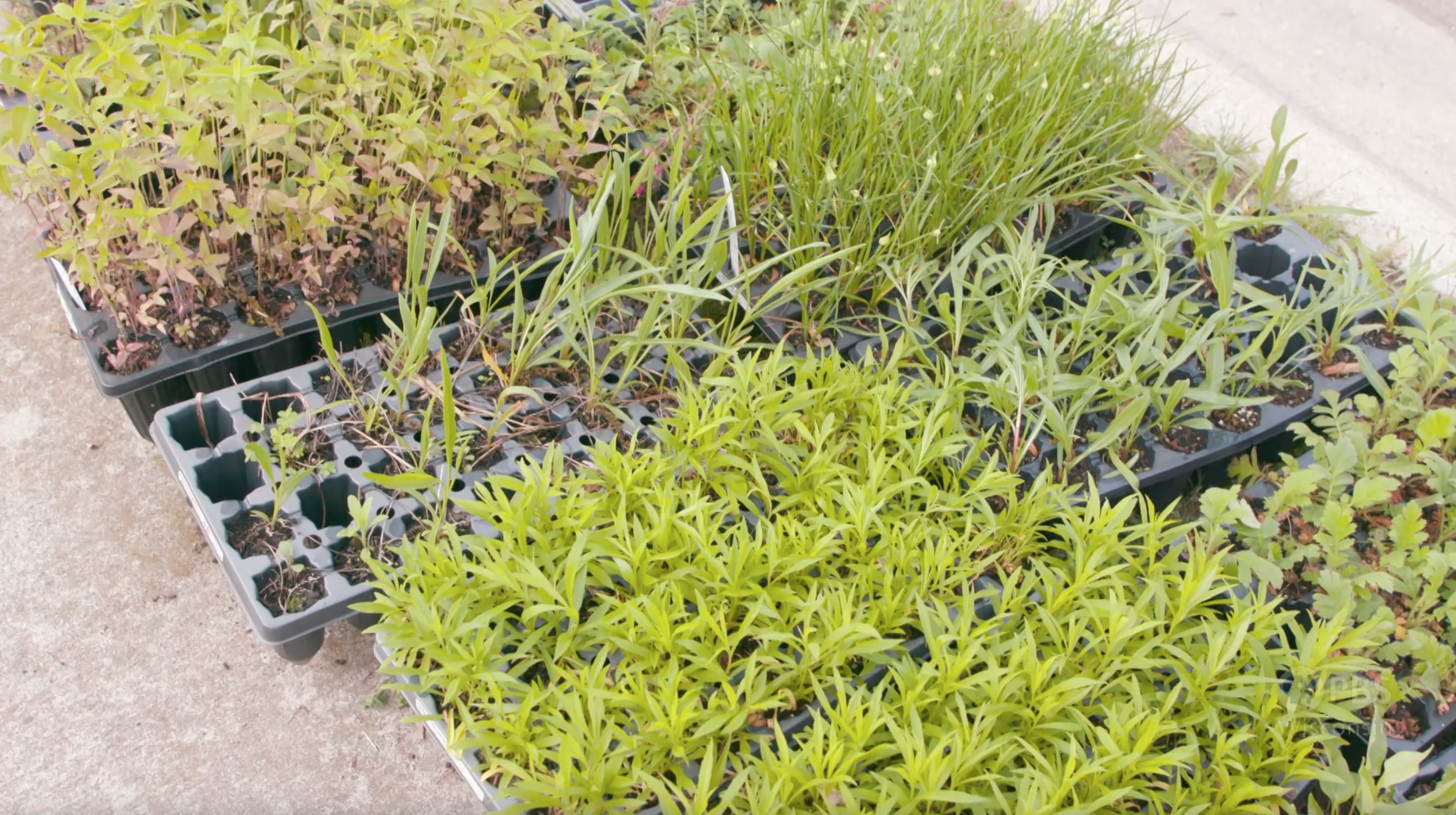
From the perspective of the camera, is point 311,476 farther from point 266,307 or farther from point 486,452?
point 266,307

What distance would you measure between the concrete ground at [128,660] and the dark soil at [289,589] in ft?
1.13

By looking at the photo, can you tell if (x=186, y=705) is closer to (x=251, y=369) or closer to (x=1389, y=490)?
(x=251, y=369)

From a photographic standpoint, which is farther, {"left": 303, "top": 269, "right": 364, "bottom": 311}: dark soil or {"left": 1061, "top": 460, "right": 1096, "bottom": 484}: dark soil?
{"left": 303, "top": 269, "right": 364, "bottom": 311}: dark soil

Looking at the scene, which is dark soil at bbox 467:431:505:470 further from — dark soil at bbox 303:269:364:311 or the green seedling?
dark soil at bbox 303:269:364:311

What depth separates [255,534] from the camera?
185 centimetres

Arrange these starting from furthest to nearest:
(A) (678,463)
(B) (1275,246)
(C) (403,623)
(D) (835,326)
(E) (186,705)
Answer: (B) (1275,246) → (D) (835,326) → (E) (186,705) → (A) (678,463) → (C) (403,623)

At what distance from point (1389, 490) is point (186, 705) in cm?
203

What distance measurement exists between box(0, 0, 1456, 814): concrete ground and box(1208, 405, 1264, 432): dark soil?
149 cm

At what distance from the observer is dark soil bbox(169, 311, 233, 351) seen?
211 cm

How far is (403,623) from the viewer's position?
1639 mm

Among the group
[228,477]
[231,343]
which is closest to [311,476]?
[228,477]

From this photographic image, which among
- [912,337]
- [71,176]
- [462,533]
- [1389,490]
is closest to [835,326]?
[912,337]

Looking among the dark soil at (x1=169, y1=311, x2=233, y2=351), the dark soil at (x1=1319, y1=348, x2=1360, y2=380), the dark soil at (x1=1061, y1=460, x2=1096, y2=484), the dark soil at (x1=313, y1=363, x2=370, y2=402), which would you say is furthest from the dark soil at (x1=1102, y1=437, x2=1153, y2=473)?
the dark soil at (x1=169, y1=311, x2=233, y2=351)

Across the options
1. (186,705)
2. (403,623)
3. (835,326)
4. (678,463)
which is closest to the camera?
(403,623)
